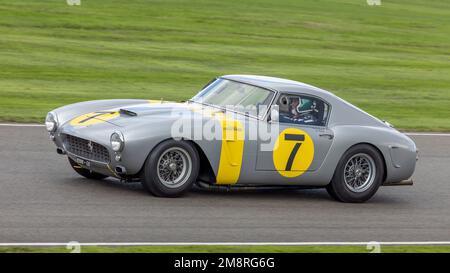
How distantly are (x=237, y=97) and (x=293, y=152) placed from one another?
0.89 meters

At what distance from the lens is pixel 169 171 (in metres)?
10.1

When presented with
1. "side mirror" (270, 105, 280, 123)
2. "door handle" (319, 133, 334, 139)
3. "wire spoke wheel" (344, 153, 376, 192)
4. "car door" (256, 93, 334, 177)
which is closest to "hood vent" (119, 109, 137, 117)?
"car door" (256, 93, 334, 177)

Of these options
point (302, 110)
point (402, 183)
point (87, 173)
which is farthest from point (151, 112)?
point (402, 183)

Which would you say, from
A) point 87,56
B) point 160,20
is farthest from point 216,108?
point 160,20

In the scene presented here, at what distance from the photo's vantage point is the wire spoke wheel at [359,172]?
35.8ft

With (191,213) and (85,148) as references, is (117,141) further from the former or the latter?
(191,213)

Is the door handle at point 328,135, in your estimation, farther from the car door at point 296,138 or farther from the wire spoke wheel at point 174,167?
the wire spoke wheel at point 174,167

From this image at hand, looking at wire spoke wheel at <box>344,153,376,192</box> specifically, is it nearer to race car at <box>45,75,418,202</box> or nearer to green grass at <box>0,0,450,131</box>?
race car at <box>45,75,418,202</box>

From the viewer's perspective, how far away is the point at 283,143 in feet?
34.4

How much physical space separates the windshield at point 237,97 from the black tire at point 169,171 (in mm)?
936

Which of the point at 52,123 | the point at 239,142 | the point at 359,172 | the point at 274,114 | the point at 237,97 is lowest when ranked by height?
the point at 359,172

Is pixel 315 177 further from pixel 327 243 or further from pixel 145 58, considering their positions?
pixel 145 58

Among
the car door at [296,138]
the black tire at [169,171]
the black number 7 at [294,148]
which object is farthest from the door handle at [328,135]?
the black tire at [169,171]

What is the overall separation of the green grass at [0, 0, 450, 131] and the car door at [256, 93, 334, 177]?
16.6ft
